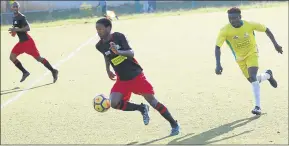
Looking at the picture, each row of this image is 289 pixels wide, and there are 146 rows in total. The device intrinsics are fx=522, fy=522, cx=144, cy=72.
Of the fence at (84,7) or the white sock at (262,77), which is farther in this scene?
the fence at (84,7)

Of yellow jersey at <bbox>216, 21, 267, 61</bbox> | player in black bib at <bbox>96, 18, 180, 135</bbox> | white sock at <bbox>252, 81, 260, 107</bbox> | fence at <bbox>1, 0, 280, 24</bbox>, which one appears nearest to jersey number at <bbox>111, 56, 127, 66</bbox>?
player in black bib at <bbox>96, 18, 180, 135</bbox>

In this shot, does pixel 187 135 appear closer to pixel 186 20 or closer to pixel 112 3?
pixel 186 20

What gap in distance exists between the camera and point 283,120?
856 centimetres

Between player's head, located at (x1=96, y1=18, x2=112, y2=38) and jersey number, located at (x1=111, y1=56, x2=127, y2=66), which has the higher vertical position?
player's head, located at (x1=96, y1=18, x2=112, y2=38)

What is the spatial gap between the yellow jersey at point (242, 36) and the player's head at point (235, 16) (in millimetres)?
143

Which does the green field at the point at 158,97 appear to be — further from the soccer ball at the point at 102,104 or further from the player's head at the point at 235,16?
the player's head at the point at 235,16

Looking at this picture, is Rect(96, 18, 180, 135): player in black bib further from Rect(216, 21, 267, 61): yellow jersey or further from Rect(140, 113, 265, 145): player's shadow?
Rect(216, 21, 267, 61): yellow jersey

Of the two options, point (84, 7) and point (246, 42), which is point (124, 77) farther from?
point (84, 7)

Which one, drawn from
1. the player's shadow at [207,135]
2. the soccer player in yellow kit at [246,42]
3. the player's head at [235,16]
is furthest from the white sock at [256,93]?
the player's head at [235,16]

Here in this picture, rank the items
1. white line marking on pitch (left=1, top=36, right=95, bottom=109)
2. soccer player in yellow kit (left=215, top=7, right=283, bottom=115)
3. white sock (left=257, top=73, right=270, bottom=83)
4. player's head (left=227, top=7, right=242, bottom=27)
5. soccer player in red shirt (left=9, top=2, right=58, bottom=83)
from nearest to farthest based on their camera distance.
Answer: player's head (left=227, top=7, right=242, bottom=27), soccer player in yellow kit (left=215, top=7, right=283, bottom=115), white sock (left=257, top=73, right=270, bottom=83), white line marking on pitch (left=1, top=36, right=95, bottom=109), soccer player in red shirt (left=9, top=2, right=58, bottom=83)

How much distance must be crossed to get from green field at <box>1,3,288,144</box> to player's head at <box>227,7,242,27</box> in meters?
1.59

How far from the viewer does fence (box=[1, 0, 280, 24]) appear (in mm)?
35906

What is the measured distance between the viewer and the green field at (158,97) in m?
8.22

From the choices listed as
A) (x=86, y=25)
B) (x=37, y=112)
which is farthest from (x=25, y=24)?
(x=86, y=25)
